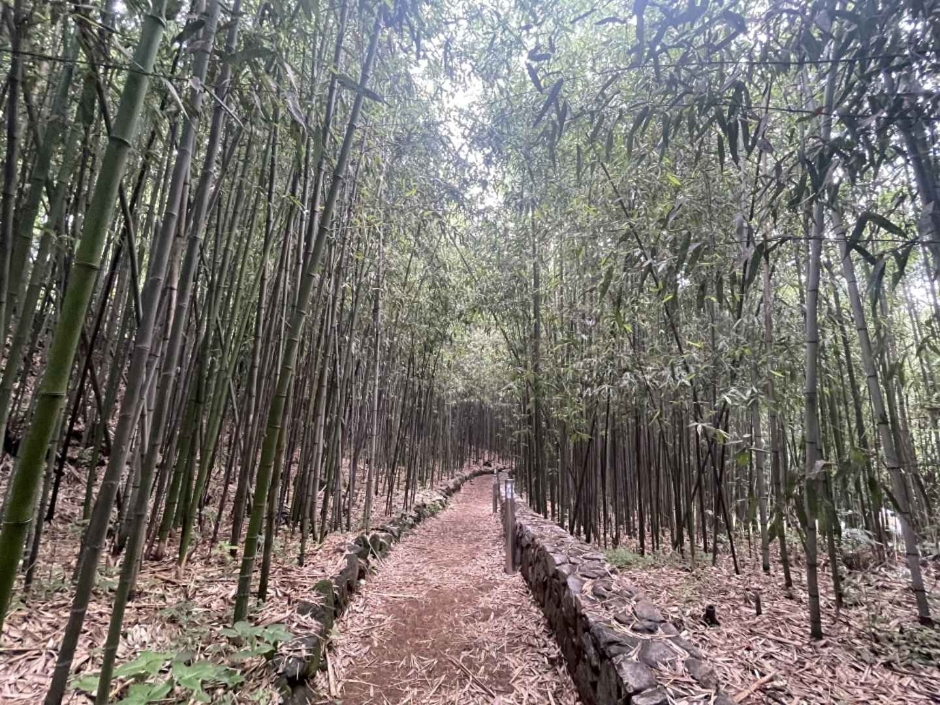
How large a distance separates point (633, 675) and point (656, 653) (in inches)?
6.4

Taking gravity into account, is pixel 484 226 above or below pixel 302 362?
above

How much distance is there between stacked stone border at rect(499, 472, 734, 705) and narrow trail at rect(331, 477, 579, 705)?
15cm

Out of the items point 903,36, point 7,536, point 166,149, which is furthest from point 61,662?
point 903,36

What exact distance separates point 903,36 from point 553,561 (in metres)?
2.56

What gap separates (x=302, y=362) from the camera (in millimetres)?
2969

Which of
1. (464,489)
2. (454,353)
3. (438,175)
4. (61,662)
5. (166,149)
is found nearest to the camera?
(61,662)

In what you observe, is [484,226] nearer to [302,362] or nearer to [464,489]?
[302,362]

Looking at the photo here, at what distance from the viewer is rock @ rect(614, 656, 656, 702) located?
1.46 meters

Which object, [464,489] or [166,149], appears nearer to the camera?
[166,149]

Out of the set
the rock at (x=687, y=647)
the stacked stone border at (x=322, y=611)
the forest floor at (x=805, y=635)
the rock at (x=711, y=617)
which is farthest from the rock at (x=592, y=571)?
the stacked stone border at (x=322, y=611)

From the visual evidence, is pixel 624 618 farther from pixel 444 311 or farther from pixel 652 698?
pixel 444 311

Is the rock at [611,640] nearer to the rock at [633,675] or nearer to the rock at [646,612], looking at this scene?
the rock at [633,675]

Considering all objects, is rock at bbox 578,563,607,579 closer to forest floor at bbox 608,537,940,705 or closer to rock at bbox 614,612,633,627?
forest floor at bbox 608,537,940,705

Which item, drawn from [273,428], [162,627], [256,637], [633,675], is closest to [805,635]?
[633,675]
